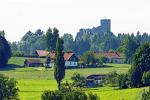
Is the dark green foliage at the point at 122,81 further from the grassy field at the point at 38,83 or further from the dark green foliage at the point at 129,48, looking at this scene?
the dark green foliage at the point at 129,48

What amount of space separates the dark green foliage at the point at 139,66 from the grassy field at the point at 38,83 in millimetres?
4509

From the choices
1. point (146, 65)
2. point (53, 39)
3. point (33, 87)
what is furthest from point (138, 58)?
point (53, 39)

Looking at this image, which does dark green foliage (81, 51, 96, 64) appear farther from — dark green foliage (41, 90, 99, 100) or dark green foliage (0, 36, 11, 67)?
dark green foliage (41, 90, 99, 100)

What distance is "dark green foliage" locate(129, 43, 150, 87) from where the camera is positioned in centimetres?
10956

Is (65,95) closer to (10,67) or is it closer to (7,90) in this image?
(7,90)

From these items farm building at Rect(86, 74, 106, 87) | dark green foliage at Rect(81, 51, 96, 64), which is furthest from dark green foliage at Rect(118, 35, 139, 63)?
farm building at Rect(86, 74, 106, 87)

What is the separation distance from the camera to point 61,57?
117 meters

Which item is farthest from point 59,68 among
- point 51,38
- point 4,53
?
point 51,38

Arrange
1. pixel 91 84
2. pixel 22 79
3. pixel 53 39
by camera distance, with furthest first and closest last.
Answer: pixel 53 39 → pixel 22 79 → pixel 91 84

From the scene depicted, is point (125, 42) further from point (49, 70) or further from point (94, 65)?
point (49, 70)

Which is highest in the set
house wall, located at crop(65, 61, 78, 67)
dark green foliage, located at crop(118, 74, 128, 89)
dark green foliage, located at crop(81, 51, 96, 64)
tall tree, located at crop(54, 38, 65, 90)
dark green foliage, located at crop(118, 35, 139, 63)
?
dark green foliage, located at crop(118, 35, 139, 63)

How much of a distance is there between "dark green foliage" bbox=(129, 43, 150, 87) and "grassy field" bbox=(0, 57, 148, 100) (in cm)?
451

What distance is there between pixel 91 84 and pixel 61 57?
9.91 meters

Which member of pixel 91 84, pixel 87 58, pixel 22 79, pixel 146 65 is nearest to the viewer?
pixel 146 65
